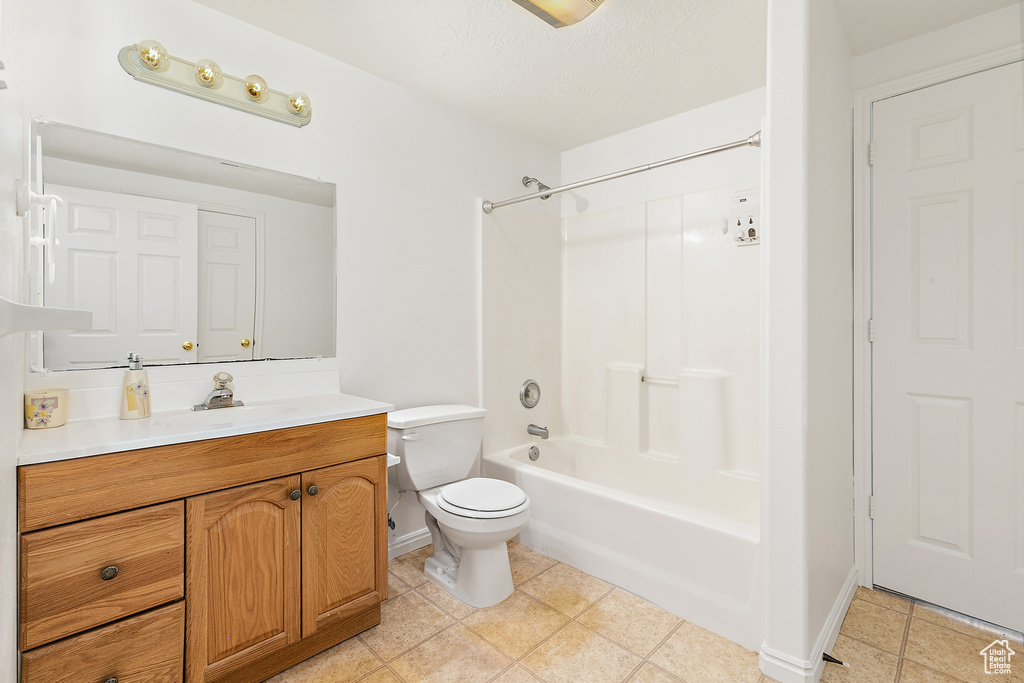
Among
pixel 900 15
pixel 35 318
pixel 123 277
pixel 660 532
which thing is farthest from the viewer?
pixel 660 532

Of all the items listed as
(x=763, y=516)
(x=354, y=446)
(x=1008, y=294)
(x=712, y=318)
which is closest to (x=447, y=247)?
(x=354, y=446)

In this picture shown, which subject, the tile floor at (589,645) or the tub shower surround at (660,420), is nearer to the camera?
the tile floor at (589,645)

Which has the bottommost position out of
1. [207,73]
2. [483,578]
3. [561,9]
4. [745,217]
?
[483,578]

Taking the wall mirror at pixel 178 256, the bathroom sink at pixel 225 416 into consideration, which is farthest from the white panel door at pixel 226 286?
the bathroom sink at pixel 225 416

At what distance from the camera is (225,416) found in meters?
1.65

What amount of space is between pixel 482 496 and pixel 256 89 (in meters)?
1.85

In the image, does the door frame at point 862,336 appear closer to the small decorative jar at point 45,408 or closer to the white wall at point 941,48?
the white wall at point 941,48

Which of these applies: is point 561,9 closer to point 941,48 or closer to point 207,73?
point 207,73

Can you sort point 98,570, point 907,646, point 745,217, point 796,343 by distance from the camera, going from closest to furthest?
point 98,570, point 796,343, point 907,646, point 745,217

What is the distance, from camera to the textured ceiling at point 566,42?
1791 mm

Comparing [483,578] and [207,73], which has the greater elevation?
[207,73]

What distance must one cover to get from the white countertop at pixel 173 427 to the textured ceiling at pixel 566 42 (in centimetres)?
147

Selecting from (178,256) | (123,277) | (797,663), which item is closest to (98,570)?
(123,277)

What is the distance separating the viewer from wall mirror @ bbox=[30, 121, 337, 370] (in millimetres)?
1536
